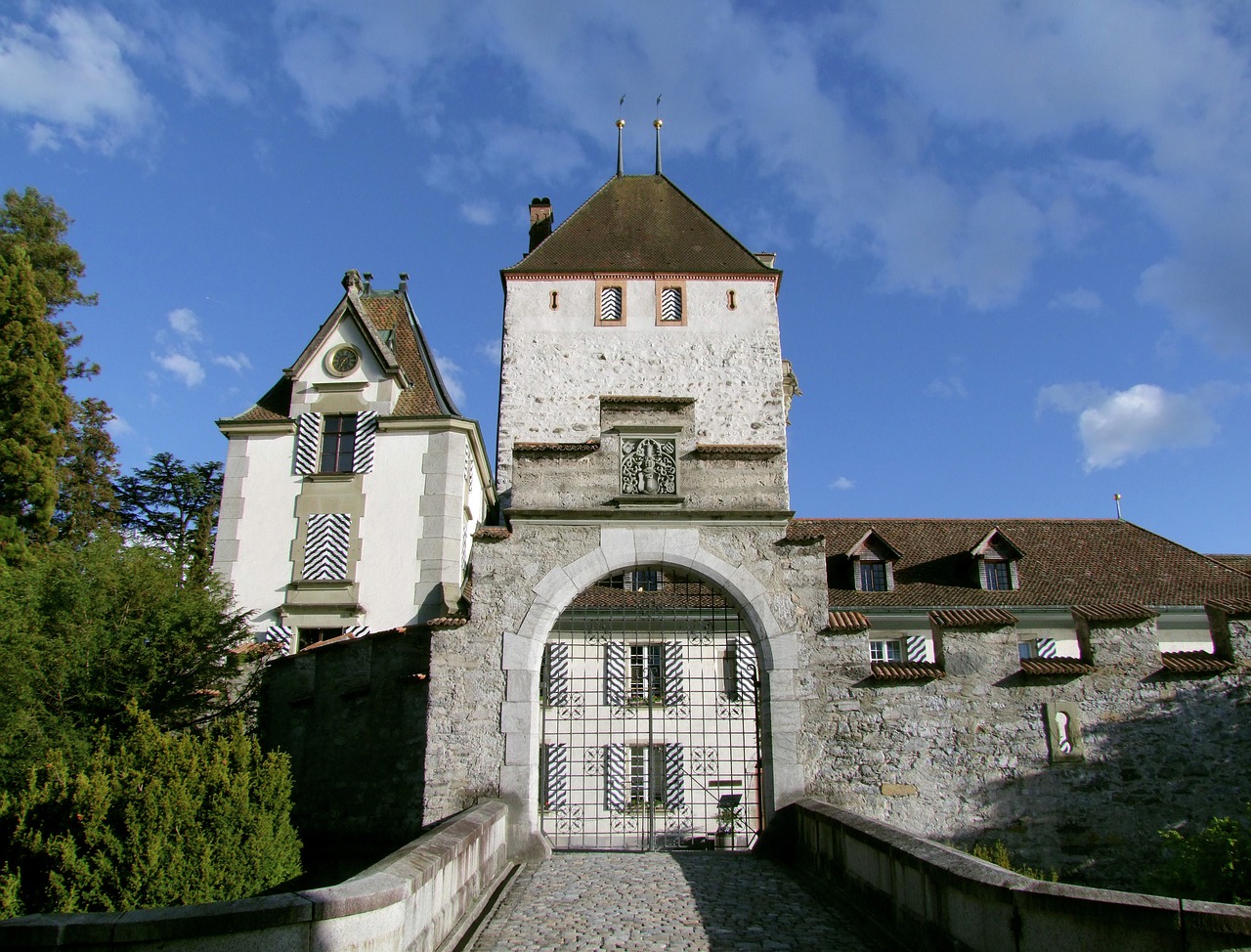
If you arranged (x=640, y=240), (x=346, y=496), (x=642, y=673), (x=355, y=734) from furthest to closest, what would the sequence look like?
(x=640, y=240) → (x=642, y=673) → (x=346, y=496) → (x=355, y=734)

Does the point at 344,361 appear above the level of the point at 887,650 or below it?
above

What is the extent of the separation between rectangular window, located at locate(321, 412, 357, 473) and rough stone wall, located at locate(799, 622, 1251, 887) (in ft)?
34.0

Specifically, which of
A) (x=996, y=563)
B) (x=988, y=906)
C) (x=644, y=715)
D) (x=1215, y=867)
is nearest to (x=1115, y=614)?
(x=1215, y=867)

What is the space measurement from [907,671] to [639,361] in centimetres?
1234

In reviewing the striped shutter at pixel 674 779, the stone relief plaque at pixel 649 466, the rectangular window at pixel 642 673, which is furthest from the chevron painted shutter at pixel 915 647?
the stone relief plaque at pixel 649 466

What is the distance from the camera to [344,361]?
1764 centimetres

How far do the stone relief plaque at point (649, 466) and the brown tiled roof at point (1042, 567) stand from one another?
1124 cm

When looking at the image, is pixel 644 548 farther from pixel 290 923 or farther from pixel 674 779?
pixel 674 779

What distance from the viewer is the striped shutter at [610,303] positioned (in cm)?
2125

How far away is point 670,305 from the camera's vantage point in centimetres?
2133

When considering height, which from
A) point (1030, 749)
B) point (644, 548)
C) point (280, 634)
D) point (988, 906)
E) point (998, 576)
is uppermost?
point (998, 576)

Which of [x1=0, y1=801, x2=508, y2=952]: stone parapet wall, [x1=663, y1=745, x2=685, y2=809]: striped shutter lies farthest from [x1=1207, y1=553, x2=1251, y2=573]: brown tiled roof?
[x1=0, y1=801, x2=508, y2=952]: stone parapet wall

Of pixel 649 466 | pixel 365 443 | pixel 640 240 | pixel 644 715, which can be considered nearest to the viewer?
pixel 649 466

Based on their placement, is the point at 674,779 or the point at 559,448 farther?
the point at 674,779
